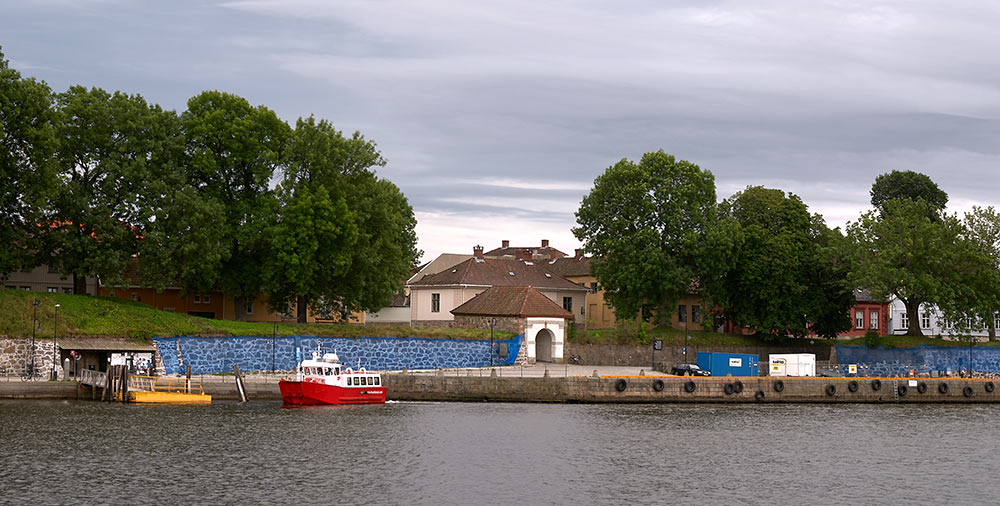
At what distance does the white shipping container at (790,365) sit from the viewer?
6950cm

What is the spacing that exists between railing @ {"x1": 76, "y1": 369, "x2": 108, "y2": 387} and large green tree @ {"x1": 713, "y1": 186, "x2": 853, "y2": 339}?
45.9 meters

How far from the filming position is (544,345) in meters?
76.9

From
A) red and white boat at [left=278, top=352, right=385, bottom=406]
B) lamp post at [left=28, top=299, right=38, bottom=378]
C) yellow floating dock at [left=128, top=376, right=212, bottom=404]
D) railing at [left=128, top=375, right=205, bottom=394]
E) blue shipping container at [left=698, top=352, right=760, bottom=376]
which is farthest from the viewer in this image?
blue shipping container at [left=698, top=352, right=760, bottom=376]

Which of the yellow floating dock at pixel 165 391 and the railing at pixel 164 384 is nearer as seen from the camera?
the yellow floating dock at pixel 165 391

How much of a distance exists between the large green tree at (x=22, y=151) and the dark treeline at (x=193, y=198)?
3.0 inches

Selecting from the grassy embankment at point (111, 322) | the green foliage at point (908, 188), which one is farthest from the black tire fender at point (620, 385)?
the green foliage at point (908, 188)

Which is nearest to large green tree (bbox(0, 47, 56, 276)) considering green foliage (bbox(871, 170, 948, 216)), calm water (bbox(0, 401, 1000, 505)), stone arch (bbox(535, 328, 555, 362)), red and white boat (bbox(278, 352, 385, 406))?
calm water (bbox(0, 401, 1000, 505))

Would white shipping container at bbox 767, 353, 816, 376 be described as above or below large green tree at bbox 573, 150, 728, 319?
below

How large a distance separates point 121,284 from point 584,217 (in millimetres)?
36129

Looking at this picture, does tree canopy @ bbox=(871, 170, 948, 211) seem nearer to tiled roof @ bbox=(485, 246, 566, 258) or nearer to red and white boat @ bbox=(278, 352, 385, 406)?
tiled roof @ bbox=(485, 246, 566, 258)

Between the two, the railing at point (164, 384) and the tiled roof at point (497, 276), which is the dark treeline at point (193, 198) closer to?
the railing at point (164, 384)

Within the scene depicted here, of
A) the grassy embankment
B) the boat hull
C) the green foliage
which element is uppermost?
the green foliage

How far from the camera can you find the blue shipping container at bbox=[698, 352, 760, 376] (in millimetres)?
70125

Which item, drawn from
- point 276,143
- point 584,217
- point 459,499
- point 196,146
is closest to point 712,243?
point 584,217
